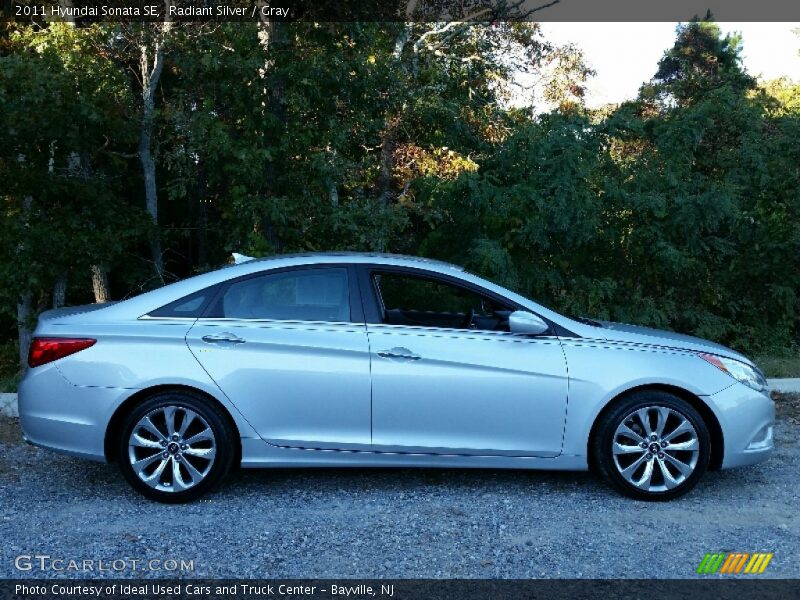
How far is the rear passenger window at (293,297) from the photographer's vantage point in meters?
5.57

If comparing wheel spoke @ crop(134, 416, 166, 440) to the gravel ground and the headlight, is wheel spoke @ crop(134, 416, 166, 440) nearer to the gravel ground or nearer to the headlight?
the gravel ground

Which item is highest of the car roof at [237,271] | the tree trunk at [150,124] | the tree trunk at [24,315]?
the tree trunk at [150,124]

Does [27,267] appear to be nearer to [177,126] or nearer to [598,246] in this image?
[177,126]

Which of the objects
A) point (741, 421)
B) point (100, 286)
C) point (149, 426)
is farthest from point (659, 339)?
point (100, 286)

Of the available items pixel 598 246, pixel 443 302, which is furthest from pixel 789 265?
pixel 443 302

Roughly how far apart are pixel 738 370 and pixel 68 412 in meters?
4.24

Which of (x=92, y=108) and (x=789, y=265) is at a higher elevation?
(x=92, y=108)

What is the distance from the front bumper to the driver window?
1.45m

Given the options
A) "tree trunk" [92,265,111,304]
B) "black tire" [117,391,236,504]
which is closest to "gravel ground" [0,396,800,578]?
"black tire" [117,391,236,504]

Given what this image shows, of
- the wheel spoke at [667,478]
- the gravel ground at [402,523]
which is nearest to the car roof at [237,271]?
the gravel ground at [402,523]

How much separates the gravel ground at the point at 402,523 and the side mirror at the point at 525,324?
1.07m

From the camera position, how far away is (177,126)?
10906 millimetres

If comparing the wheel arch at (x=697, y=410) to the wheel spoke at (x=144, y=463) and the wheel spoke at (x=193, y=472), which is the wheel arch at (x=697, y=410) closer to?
the wheel spoke at (x=193, y=472)

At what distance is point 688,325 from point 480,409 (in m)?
6.43
